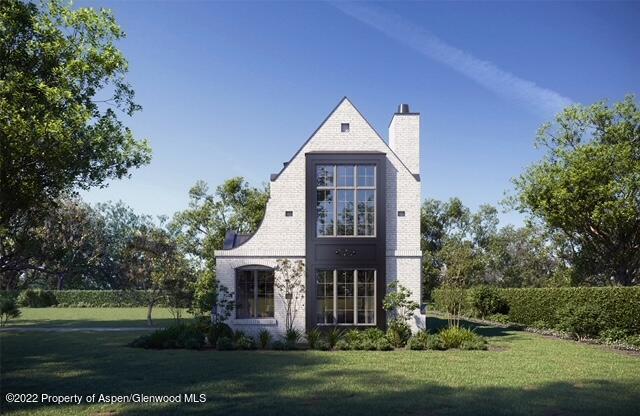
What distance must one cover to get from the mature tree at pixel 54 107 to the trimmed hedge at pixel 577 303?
19.8 m

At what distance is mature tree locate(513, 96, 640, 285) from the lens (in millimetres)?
30500

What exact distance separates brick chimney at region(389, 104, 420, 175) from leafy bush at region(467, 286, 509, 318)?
15.9m

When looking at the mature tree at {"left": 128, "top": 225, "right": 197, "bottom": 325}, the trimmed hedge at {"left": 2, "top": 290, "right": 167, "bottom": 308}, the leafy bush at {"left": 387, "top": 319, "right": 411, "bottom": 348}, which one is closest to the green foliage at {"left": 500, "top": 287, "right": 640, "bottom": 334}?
the leafy bush at {"left": 387, "top": 319, "right": 411, "bottom": 348}

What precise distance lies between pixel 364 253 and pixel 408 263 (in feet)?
5.99

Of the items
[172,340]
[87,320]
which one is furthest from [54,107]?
[87,320]

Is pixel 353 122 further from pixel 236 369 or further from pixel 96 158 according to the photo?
pixel 236 369

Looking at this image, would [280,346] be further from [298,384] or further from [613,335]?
[613,335]

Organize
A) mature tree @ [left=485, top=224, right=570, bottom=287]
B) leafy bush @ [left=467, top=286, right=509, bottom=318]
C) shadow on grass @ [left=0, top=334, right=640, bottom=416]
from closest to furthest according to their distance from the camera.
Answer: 1. shadow on grass @ [left=0, top=334, right=640, bottom=416]
2. leafy bush @ [left=467, top=286, right=509, bottom=318]
3. mature tree @ [left=485, top=224, right=570, bottom=287]

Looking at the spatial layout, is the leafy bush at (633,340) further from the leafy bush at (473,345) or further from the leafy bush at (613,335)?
the leafy bush at (473,345)

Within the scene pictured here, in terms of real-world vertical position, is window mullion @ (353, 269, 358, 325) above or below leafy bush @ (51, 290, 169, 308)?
above

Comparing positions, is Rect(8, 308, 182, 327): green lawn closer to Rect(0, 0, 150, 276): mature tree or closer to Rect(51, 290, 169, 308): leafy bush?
Rect(0, 0, 150, 276): mature tree

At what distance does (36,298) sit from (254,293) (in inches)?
1518

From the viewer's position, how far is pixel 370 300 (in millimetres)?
21172

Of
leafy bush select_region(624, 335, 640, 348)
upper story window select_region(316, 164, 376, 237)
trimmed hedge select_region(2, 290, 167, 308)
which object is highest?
upper story window select_region(316, 164, 376, 237)
